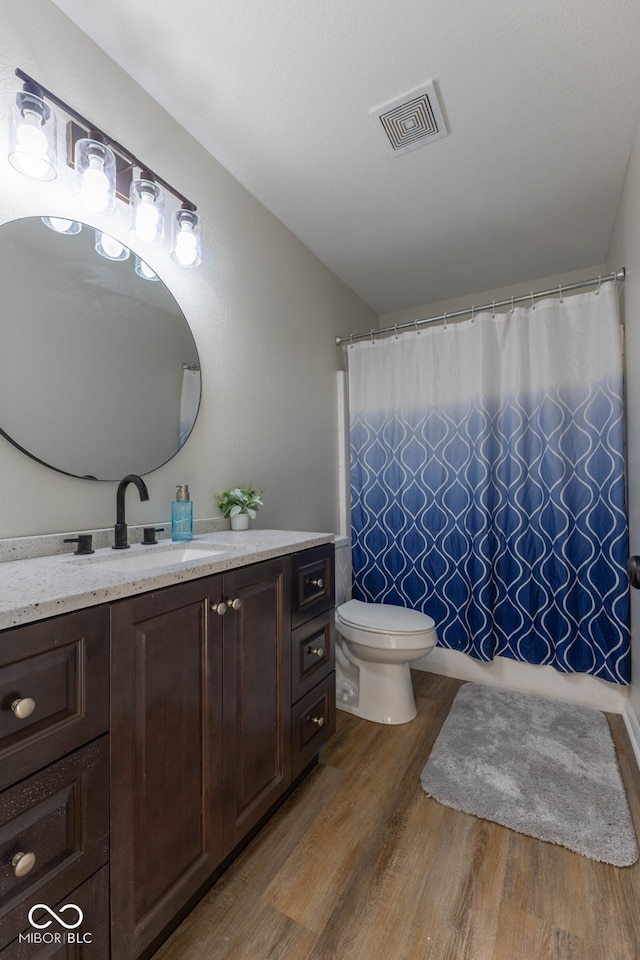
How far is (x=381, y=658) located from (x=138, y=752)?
1.23m

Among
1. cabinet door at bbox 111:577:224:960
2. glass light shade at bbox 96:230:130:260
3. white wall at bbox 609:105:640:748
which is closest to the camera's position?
cabinet door at bbox 111:577:224:960

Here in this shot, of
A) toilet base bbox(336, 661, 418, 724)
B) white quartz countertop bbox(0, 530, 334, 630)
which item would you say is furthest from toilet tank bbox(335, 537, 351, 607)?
white quartz countertop bbox(0, 530, 334, 630)

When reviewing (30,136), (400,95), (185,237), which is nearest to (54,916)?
(30,136)

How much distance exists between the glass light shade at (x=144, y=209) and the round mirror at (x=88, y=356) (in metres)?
0.07

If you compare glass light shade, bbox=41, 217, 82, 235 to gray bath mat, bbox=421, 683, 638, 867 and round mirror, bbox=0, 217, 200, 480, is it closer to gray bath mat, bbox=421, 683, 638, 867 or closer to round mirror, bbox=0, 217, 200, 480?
round mirror, bbox=0, 217, 200, 480

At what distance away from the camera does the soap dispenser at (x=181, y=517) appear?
1.44 meters

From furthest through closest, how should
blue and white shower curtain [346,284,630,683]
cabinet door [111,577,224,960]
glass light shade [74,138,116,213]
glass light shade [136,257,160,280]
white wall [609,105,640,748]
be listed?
1. blue and white shower curtain [346,284,630,683]
2. white wall [609,105,640,748]
3. glass light shade [136,257,160,280]
4. glass light shade [74,138,116,213]
5. cabinet door [111,577,224,960]

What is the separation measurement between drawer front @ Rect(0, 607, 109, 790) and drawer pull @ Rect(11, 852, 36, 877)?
0.40 ft

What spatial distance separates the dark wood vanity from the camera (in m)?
0.66

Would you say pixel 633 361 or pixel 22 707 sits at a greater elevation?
pixel 633 361

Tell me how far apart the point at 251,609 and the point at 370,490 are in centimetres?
154

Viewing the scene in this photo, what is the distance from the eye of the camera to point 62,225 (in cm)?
122

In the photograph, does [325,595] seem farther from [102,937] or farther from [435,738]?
[102,937]

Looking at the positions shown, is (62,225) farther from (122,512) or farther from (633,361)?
(633,361)
